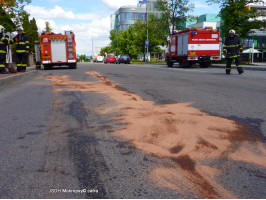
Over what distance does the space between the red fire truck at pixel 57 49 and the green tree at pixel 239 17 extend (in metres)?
14.7

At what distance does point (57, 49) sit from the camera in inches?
852

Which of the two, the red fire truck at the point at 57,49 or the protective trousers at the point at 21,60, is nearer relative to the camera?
the protective trousers at the point at 21,60

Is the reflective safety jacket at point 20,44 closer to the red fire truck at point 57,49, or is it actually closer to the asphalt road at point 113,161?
the red fire truck at point 57,49

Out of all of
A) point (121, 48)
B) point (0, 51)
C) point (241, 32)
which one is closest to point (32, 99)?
point (0, 51)

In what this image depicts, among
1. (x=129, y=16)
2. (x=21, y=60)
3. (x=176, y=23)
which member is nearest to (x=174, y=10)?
(x=176, y=23)

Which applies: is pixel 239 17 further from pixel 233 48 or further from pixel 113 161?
pixel 113 161

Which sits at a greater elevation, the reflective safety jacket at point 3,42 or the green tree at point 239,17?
the green tree at point 239,17

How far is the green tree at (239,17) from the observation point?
87.6 feet

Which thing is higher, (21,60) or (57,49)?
(57,49)

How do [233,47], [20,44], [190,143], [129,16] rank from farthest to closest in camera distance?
[129,16], [20,44], [233,47], [190,143]

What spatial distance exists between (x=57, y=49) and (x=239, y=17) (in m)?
16.7

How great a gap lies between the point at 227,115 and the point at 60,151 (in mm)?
2640

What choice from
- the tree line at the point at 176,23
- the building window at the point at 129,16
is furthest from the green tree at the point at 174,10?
the building window at the point at 129,16

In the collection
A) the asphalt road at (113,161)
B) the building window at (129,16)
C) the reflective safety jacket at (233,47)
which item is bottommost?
the asphalt road at (113,161)
